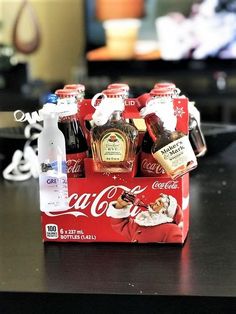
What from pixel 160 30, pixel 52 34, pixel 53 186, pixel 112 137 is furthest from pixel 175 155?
pixel 52 34

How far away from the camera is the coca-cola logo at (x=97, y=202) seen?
103cm

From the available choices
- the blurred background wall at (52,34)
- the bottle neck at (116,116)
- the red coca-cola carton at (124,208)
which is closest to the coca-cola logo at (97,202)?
the red coca-cola carton at (124,208)

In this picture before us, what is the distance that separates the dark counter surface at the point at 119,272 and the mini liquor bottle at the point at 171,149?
5.6 inches

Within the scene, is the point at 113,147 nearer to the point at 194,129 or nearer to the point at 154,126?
the point at 154,126

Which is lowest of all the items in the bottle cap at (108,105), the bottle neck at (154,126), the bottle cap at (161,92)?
the bottle neck at (154,126)

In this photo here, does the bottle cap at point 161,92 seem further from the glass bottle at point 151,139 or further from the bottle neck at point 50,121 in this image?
the bottle neck at point 50,121

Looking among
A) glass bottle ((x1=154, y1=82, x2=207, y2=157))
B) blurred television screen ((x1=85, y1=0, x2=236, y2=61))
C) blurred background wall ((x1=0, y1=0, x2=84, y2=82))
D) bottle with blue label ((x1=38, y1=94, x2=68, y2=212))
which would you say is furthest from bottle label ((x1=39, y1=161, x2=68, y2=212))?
blurred background wall ((x1=0, y1=0, x2=84, y2=82))

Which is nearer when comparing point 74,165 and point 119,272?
point 119,272

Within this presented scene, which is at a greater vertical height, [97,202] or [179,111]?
[179,111]

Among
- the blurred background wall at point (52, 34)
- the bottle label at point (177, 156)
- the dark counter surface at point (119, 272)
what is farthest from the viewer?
the blurred background wall at point (52, 34)

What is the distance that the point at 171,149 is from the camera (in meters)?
0.98

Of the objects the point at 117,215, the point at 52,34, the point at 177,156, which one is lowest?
the point at 52,34

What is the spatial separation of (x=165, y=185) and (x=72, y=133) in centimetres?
18

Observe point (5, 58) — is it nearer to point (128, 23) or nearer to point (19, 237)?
point (128, 23)
